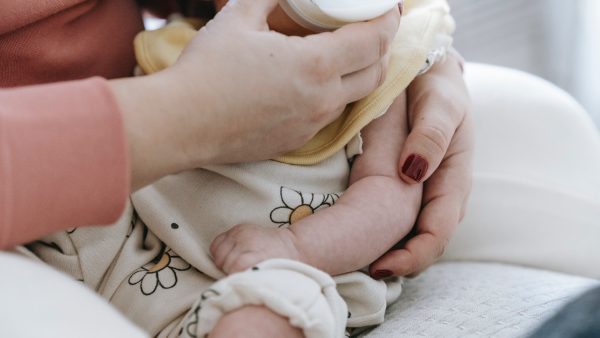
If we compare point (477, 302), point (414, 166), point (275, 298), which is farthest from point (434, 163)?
point (275, 298)

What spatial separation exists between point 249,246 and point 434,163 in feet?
0.72

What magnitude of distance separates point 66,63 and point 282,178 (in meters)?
0.26

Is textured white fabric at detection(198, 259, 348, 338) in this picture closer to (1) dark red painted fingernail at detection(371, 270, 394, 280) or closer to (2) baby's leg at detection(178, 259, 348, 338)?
(2) baby's leg at detection(178, 259, 348, 338)

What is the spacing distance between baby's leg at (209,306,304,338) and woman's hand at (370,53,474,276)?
186 mm

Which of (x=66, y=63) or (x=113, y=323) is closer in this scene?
(x=113, y=323)

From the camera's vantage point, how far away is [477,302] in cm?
71

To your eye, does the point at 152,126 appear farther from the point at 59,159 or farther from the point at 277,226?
the point at 277,226

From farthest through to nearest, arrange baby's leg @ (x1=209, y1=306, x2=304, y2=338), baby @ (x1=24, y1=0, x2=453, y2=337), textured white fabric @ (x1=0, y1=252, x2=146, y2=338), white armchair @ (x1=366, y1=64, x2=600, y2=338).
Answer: white armchair @ (x1=366, y1=64, x2=600, y2=338), baby @ (x1=24, y1=0, x2=453, y2=337), baby's leg @ (x1=209, y1=306, x2=304, y2=338), textured white fabric @ (x1=0, y1=252, x2=146, y2=338)

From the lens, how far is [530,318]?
2.15 ft

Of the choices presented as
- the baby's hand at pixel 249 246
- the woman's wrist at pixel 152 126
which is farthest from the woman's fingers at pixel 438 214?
the woman's wrist at pixel 152 126

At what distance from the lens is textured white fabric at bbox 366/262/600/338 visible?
25.7 inches

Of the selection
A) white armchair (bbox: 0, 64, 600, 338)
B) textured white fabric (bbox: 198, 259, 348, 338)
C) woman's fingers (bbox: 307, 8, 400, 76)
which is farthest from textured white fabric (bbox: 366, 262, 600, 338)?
woman's fingers (bbox: 307, 8, 400, 76)

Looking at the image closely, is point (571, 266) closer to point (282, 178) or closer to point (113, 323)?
point (282, 178)

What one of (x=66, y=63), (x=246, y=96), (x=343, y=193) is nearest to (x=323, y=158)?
(x=343, y=193)
